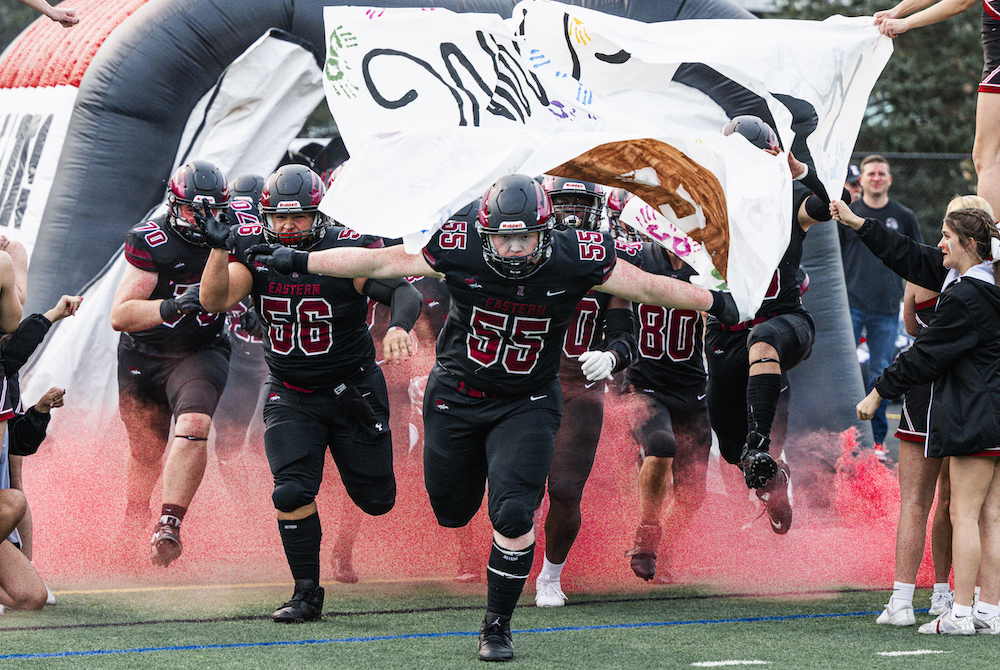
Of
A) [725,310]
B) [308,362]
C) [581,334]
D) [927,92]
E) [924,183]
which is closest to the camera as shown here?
[725,310]

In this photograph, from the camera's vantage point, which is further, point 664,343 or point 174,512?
point 664,343

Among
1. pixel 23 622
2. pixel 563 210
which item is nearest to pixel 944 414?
pixel 563 210

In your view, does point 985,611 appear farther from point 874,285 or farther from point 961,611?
point 874,285

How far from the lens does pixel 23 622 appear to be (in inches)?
177

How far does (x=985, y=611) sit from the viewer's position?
4.55 meters

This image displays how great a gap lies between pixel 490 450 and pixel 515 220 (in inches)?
34.7

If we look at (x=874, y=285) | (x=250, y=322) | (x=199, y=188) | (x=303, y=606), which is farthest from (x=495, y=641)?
(x=874, y=285)

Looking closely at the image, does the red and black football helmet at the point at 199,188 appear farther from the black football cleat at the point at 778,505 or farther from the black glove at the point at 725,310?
the black football cleat at the point at 778,505

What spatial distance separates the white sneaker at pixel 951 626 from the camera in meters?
4.47

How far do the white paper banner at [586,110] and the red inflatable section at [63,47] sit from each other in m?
2.74

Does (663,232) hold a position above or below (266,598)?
above

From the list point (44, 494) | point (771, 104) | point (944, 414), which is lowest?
point (44, 494)

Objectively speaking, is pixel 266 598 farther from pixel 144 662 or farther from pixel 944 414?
pixel 944 414

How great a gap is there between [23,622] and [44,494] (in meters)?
1.44
